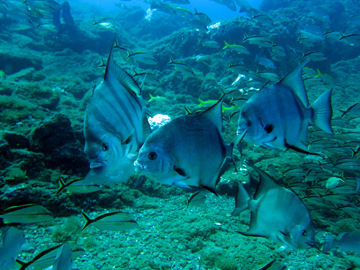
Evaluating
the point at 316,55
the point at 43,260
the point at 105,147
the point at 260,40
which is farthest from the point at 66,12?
the point at 105,147

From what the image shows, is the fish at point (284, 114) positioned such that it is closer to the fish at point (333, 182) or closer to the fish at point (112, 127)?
the fish at point (112, 127)

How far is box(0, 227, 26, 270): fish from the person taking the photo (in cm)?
197

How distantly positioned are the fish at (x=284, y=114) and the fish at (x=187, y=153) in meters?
0.49

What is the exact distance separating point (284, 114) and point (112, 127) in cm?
149

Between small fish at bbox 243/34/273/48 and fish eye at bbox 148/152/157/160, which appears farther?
small fish at bbox 243/34/273/48

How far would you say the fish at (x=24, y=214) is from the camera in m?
2.19

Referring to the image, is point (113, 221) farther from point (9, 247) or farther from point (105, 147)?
point (105, 147)

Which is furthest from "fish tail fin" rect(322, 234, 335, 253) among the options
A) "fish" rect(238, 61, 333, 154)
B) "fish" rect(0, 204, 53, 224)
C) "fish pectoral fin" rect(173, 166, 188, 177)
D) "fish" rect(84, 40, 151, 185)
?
"fish" rect(0, 204, 53, 224)

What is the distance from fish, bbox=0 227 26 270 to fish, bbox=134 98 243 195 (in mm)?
2043

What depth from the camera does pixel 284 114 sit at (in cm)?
168

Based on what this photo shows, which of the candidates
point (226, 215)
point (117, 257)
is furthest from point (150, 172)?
point (226, 215)

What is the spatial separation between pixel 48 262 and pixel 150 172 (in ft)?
6.20

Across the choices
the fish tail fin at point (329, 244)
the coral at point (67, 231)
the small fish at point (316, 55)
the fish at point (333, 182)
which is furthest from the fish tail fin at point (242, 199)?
the small fish at point (316, 55)

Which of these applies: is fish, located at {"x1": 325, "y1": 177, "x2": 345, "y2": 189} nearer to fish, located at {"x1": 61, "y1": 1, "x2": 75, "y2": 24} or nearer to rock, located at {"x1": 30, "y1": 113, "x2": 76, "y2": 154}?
rock, located at {"x1": 30, "y1": 113, "x2": 76, "y2": 154}
